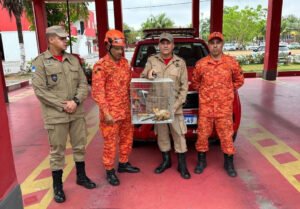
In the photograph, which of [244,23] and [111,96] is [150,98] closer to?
[111,96]

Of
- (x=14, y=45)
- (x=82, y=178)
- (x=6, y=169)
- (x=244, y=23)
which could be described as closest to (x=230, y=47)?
(x=244, y=23)

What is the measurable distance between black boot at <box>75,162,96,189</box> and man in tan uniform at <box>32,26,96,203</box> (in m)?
0.26

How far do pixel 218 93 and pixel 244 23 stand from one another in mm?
27752

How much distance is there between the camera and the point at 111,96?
3012 millimetres

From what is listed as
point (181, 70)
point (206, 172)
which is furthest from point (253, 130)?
point (181, 70)

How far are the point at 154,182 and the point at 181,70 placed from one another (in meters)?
1.32

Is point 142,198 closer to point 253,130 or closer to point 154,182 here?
point 154,182

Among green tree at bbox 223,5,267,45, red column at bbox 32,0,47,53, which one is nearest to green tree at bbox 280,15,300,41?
green tree at bbox 223,5,267,45

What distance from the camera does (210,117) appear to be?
326 cm

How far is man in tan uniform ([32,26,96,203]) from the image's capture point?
8.74 feet

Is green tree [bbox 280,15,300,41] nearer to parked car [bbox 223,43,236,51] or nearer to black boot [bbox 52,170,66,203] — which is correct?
parked car [bbox 223,43,236,51]

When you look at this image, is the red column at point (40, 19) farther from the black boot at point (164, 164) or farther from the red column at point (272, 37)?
the black boot at point (164, 164)

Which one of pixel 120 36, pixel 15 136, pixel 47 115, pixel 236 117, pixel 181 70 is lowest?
pixel 15 136

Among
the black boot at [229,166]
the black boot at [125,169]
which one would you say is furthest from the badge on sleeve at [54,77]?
the black boot at [229,166]
